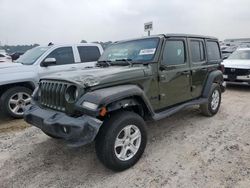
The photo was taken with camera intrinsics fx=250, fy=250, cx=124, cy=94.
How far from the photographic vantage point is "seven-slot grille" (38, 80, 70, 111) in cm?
347

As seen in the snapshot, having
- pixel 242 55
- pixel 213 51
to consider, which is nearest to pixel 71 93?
pixel 213 51

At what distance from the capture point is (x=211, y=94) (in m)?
5.75

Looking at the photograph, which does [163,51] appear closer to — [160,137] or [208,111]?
[160,137]

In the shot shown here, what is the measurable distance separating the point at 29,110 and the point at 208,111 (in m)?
3.92

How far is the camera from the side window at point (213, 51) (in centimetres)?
597

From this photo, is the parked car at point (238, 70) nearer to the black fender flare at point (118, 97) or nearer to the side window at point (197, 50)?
the side window at point (197, 50)

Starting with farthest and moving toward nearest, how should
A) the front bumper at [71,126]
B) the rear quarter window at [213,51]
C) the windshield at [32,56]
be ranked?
1. the windshield at [32,56]
2. the rear quarter window at [213,51]
3. the front bumper at [71,126]

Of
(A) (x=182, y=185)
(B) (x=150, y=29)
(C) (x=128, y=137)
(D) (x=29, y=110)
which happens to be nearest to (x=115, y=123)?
(C) (x=128, y=137)

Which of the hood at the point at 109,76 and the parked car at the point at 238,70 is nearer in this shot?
the hood at the point at 109,76

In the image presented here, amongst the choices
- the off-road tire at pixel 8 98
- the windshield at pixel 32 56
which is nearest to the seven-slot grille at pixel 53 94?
the off-road tire at pixel 8 98

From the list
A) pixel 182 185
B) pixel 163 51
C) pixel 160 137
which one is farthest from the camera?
pixel 160 137

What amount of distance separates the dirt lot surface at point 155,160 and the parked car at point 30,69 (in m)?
0.77

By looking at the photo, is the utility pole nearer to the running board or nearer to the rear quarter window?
the rear quarter window

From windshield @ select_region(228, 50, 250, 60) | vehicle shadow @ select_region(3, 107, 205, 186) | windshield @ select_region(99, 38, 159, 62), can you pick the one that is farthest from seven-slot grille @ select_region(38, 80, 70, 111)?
windshield @ select_region(228, 50, 250, 60)
